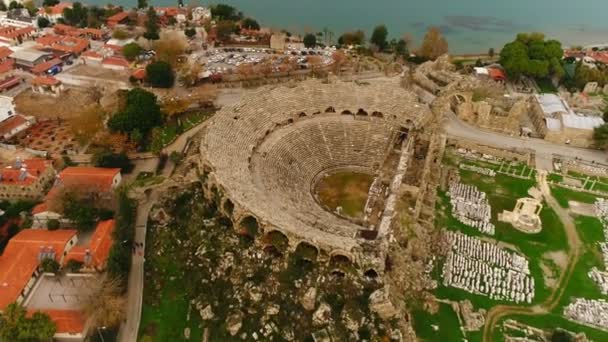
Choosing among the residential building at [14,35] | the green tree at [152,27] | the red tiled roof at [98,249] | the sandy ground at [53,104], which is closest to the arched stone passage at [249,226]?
the red tiled roof at [98,249]

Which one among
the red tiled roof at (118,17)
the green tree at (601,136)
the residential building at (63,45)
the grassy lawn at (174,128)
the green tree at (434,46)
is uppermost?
the red tiled roof at (118,17)

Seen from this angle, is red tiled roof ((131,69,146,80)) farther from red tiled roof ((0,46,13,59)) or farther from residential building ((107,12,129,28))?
residential building ((107,12,129,28))

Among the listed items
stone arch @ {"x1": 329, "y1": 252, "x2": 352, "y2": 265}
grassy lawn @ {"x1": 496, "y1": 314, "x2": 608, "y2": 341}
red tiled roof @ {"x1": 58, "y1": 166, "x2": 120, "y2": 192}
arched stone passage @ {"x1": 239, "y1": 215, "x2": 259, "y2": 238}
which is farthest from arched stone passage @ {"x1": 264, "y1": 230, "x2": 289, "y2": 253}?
red tiled roof @ {"x1": 58, "y1": 166, "x2": 120, "y2": 192}

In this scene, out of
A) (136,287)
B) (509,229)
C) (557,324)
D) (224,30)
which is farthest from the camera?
(224,30)

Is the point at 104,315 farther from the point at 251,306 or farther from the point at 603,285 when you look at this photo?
the point at 603,285

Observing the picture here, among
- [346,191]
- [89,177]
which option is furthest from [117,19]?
[346,191]

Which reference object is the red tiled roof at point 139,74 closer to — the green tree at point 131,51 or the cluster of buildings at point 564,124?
the green tree at point 131,51

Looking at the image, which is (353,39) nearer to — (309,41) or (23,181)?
(309,41)
